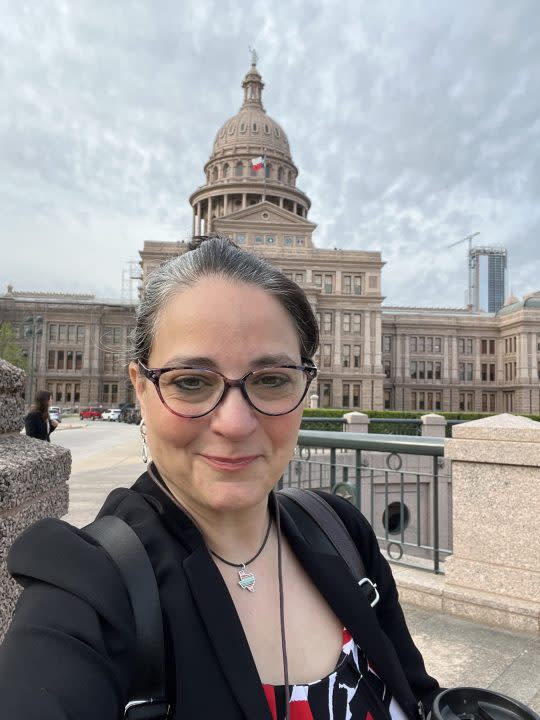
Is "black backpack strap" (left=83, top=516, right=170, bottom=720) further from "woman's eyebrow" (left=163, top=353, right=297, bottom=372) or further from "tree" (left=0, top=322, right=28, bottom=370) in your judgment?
"tree" (left=0, top=322, right=28, bottom=370)

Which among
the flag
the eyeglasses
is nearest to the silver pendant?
the eyeglasses

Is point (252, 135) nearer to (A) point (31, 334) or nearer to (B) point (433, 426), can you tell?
(A) point (31, 334)

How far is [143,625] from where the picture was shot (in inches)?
34.3

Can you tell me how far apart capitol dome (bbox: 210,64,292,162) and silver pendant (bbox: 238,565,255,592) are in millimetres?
74002

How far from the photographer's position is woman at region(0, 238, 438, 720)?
849 mm

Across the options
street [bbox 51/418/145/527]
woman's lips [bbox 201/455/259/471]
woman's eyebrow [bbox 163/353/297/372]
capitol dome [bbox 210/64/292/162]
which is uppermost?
capitol dome [bbox 210/64/292/162]

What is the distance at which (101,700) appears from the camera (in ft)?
2.60

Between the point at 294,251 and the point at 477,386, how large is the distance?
31250mm

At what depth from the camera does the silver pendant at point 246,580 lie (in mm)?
1159

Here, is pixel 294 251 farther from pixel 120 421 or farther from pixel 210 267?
pixel 210 267

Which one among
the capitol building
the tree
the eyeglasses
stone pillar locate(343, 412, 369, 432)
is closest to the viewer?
the eyeglasses

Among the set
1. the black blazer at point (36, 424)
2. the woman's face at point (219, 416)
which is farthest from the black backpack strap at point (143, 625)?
the black blazer at point (36, 424)

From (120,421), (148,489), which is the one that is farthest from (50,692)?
(120,421)

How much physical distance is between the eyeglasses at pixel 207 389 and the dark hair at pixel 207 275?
138 mm
